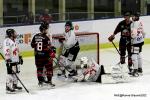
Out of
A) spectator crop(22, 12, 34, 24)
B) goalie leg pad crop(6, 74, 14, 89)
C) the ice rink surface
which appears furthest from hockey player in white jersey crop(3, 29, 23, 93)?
spectator crop(22, 12, 34, 24)

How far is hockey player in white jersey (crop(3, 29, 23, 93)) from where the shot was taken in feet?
25.7

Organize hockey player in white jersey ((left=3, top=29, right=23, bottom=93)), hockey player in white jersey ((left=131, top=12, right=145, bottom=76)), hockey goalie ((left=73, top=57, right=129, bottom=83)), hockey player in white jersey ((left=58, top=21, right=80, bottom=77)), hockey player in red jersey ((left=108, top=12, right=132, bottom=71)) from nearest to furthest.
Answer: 1. hockey player in white jersey ((left=3, top=29, right=23, bottom=93))
2. hockey goalie ((left=73, top=57, right=129, bottom=83))
3. hockey player in white jersey ((left=58, top=21, right=80, bottom=77))
4. hockey player in white jersey ((left=131, top=12, right=145, bottom=76))
5. hockey player in red jersey ((left=108, top=12, right=132, bottom=71))

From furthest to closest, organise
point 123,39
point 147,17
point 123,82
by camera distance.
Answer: point 147,17, point 123,39, point 123,82

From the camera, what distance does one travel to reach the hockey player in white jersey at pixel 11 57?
25.7 feet

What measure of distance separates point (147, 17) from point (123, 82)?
503 cm

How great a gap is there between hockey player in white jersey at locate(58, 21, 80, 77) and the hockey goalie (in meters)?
0.24

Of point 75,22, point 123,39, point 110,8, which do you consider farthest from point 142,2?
point 123,39

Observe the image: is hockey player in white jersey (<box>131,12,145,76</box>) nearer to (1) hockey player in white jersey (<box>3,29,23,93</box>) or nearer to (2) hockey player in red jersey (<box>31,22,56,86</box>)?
(2) hockey player in red jersey (<box>31,22,56,86</box>)

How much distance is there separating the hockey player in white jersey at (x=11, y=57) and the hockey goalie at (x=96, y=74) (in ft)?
3.98

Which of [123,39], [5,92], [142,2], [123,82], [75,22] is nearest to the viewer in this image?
[5,92]

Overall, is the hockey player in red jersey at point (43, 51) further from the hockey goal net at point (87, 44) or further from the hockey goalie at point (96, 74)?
the hockey goal net at point (87, 44)

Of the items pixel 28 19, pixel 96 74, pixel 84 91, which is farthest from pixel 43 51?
pixel 28 19

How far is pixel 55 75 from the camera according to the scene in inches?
366

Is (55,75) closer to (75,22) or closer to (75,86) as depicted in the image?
(75,86)
